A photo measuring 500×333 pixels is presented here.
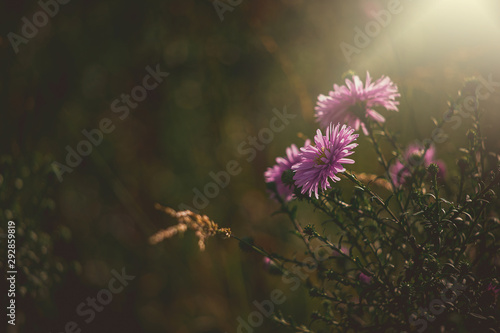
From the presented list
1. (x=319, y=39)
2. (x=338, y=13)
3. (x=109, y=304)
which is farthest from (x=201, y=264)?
(x=338, y=13)

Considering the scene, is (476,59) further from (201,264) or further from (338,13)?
(201,264)

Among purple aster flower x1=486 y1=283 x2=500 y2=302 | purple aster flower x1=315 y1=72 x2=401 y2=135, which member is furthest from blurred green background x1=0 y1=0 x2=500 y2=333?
purple aster flower x1=486 y1=283 x2=500 y2=302

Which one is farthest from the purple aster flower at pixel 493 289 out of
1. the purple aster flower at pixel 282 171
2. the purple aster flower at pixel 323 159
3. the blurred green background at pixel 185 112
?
the blurred green background at pixel 185 112

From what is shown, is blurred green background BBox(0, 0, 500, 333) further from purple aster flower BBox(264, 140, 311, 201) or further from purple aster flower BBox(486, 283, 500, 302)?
purple aster flower BBox(486, 283, 500, 302)

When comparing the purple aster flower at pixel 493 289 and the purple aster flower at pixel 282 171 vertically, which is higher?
the purple aster flower at pixel 282 171

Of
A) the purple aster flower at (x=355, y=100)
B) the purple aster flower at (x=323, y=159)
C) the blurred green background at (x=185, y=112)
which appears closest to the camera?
the purple aster flower at (x=323, y=159)

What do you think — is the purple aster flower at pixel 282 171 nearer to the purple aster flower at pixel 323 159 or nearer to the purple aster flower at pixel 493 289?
the purple aster flower at pixel 323 159
